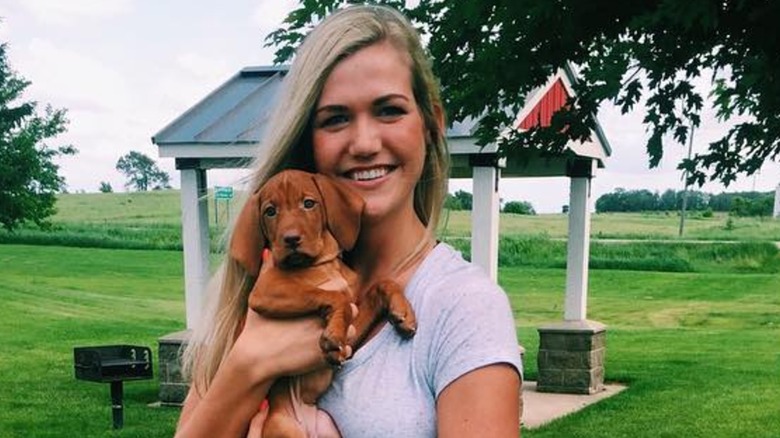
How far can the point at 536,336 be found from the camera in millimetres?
20453

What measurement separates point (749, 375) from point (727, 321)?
12795 millimetres

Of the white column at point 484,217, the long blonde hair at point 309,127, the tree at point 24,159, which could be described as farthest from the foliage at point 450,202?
the tree at point 24,159

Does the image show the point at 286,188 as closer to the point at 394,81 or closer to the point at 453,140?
the point at 394,81

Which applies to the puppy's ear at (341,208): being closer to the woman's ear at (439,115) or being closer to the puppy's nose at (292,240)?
the puppy's nose at (292,240)

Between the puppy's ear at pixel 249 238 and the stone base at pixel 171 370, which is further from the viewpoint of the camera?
the stone base at pixel 171 370

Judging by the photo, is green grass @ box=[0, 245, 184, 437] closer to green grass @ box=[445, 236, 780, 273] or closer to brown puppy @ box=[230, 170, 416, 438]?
brown puppy @ box=[230, 170, 416, 438]

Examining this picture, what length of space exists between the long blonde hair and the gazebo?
16.0 feet

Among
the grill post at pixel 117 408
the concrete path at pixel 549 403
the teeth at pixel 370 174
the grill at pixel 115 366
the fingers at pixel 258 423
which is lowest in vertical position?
the concrete path at pixel 549 403

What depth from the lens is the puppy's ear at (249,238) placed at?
194 cm

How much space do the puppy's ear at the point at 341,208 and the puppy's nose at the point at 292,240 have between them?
82mm

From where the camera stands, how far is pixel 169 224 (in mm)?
A: 40188

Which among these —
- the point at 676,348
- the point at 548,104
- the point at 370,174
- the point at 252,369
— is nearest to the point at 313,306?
the point at 252,369

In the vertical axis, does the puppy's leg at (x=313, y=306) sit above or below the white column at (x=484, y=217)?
above

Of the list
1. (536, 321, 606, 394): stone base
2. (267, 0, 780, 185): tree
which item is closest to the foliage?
(267, 0, 780, 185): tree
